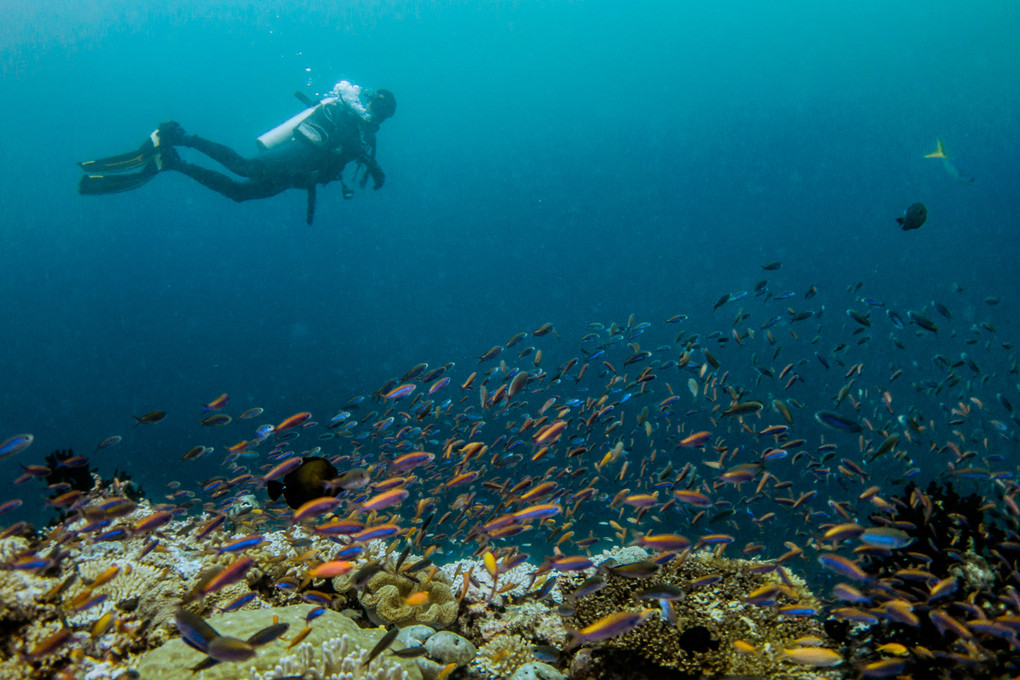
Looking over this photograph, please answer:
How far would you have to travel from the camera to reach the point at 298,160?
14.9 meters

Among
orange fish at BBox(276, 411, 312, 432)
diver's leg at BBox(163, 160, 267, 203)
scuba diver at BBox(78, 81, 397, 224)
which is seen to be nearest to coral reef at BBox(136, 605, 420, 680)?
orange fish at BBox(276, 411, 312, 432)

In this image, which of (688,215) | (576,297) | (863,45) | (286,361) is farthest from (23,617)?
(863,45)

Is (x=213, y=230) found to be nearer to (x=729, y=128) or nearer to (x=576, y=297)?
(x=576, y=297)

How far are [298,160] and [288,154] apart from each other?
1.15ft

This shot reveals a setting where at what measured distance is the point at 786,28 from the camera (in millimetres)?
71688

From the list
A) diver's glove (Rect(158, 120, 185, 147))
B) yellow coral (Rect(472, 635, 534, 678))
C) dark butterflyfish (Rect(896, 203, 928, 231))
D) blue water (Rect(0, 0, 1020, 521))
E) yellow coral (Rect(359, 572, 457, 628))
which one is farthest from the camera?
blue water (Rect(0, 0, 1020, 521))

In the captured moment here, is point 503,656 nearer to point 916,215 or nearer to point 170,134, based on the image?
point 916,215

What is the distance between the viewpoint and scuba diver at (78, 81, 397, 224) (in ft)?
47.6

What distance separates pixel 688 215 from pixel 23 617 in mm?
97894

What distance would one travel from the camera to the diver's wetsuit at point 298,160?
48.0 feet

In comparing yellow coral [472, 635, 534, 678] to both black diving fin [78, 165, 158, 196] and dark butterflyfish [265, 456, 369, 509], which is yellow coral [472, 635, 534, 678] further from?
black diving fin [78, 165, 158, 196]

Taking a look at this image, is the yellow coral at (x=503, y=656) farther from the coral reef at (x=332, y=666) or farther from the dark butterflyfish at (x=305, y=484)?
the dark butterflyfish at (x=305, y=484)

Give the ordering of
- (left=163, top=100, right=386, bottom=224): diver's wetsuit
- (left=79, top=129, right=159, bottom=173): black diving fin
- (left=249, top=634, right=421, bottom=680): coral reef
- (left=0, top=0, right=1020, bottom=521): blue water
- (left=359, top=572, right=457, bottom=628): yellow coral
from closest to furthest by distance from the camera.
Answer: (left=249, top=634, right=421, bottom=680): coral reef < (left=359, top=572, right=457, bottom=628): yellow coral < (left=79, top=129, right=159, bottom=173): black diving fin < (left=163, top=100, right=386, bottom=224): diver's wetsuit < (left=0, top=0, right=1020, bottom=521): blue water

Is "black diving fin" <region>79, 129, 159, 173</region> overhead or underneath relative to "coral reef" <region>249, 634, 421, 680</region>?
overhead
